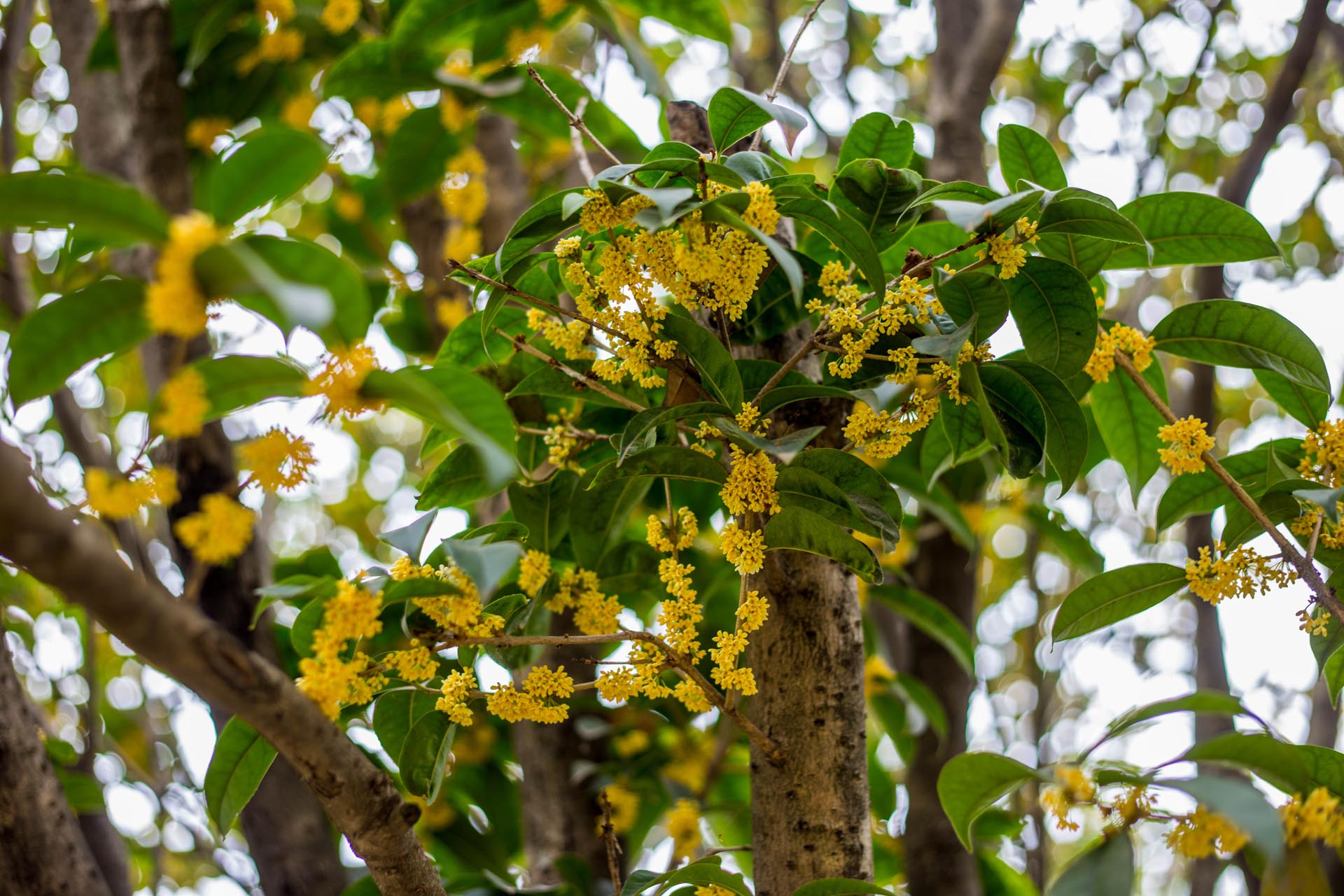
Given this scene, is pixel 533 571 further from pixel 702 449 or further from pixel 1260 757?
pixel 1260 757

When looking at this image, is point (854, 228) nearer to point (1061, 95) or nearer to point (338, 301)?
point (338, 301)

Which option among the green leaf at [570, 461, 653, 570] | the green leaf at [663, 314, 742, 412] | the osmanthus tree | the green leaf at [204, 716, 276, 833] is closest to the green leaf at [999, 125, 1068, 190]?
the osmanthus tree

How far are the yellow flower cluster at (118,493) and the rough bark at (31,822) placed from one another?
67cm

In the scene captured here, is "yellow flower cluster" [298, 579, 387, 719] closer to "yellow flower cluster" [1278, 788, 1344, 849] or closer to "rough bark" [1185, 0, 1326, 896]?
"yellow flower cluster" [1278, 788, 1344, 849]

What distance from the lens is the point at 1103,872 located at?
0.68 m

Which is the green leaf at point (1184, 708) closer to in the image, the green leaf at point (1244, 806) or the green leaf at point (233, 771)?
the green leaf at point (1244, 806)

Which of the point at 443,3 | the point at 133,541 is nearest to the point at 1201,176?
the point at 443,3

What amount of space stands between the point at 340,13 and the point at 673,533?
4.60ft

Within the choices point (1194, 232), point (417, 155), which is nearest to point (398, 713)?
point (1194, 232)

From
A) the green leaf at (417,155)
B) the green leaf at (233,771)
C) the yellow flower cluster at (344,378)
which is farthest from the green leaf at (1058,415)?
the green leaf at (417,155)

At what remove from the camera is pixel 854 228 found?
2.60 feet

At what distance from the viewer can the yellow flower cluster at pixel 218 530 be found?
0.60m

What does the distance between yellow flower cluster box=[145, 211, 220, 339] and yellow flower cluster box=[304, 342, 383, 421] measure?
10cm

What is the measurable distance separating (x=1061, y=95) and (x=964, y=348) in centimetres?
241
